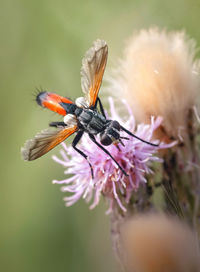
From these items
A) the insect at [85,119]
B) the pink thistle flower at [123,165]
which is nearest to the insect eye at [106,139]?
the insect at [85,119]

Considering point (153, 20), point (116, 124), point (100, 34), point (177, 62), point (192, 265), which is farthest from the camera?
point (100, 34)

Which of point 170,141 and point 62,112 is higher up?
point 62,112

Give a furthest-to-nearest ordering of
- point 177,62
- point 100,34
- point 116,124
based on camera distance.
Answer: point 100,34, point 177,62, point 116,124

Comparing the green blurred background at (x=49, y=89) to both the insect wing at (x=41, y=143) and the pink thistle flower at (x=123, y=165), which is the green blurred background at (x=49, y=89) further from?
the insect wing at (x=41, y=143)

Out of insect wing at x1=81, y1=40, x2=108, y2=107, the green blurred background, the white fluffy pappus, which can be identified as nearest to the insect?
insect wing at x1=81, y1=40, x2=108, y2=107

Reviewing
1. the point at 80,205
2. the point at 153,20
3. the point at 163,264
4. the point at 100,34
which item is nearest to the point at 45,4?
the point at 100,34

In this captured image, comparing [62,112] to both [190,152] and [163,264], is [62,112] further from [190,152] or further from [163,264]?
[163,264]

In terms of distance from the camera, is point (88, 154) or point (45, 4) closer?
point (88, 154)
